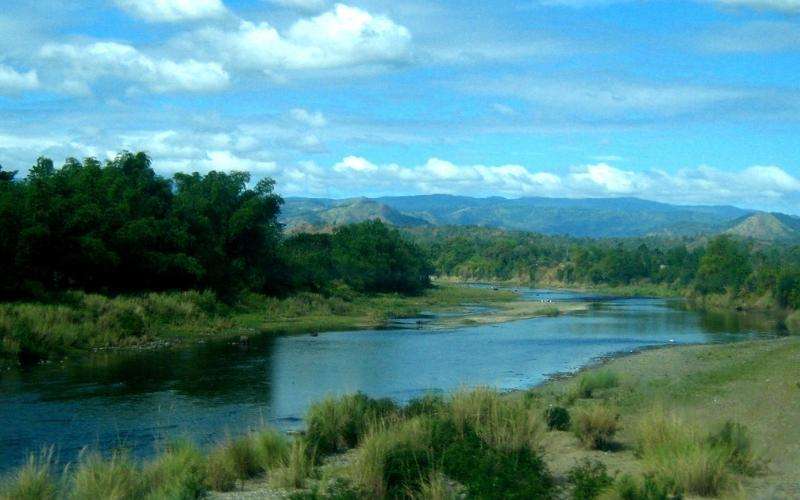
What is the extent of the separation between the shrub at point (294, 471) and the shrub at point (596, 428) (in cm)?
547

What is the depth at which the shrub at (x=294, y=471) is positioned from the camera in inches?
532

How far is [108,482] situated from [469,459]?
5.17 metres

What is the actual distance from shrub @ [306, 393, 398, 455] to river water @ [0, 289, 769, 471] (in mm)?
1163

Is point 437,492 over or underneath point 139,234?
underneath

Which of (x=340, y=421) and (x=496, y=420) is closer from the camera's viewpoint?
(x=496, y=420)

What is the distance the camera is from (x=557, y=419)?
60.0 feet

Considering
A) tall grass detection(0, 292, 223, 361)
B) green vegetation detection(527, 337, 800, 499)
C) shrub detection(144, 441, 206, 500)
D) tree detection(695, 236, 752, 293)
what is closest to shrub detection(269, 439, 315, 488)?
shrub detection(144, 441, 206, 500)

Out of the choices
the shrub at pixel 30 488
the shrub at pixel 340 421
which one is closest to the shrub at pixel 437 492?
the shrub at pixel 30 488

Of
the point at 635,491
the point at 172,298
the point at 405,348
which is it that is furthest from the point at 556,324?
the point at 635,491

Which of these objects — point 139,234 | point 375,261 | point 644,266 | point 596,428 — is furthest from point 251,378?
point 644,266

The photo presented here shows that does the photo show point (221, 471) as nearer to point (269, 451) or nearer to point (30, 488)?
point (269, 451)

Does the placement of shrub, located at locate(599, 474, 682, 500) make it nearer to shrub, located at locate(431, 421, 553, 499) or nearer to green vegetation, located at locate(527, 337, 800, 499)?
green vegetation, located at locate(527, 337, 800, 499)

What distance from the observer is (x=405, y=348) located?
42.2 m

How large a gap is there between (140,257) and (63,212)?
688cm
